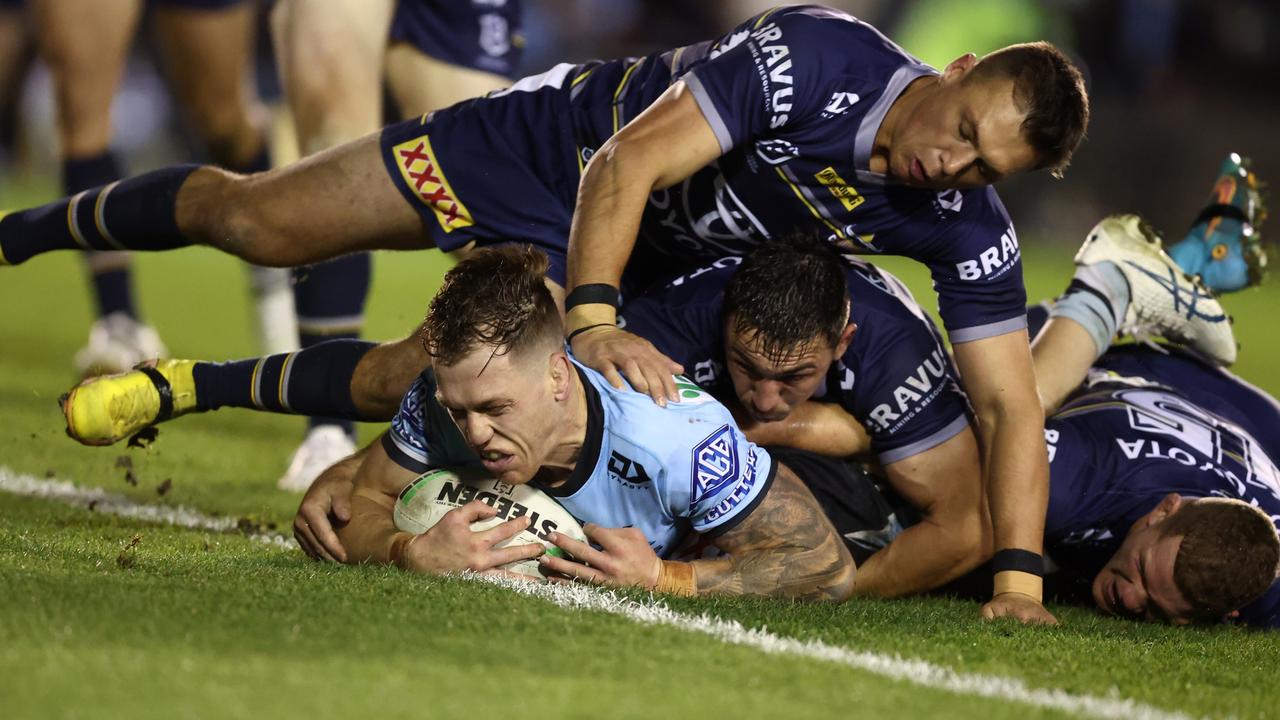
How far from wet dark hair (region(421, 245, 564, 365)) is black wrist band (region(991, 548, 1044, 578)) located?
1.42m

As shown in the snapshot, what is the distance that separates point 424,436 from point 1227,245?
3444 mm

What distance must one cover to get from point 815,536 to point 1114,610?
3.39ft

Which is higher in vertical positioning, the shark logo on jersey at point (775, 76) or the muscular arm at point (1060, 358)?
the shark logo on jersey at point (775, 76)

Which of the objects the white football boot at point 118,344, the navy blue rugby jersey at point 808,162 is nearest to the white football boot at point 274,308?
the white football boot at point 118,344

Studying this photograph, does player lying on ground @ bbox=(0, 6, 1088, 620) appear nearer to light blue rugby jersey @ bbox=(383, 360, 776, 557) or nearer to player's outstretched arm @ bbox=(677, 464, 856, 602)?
light blue rugby jersey @ bbox=(383, 360, 776, 557)

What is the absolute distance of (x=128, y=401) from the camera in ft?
14.1

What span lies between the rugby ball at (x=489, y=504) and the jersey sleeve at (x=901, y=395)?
1029 millimetres

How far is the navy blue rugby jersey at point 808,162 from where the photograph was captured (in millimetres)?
3986

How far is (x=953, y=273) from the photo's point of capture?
4289mm

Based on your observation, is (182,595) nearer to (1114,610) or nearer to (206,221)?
(206,221)

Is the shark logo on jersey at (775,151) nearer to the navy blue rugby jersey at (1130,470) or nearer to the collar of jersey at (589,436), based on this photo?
the collar of jersey at (589,436)

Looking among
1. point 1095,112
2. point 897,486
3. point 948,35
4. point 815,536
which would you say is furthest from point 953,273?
point 948,35

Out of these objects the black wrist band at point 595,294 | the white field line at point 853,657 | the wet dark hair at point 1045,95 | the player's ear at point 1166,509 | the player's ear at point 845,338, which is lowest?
the player's ear at point 1166,509

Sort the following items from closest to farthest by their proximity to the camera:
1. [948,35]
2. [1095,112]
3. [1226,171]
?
[1226,171]
[1095,112]
[948,35]
